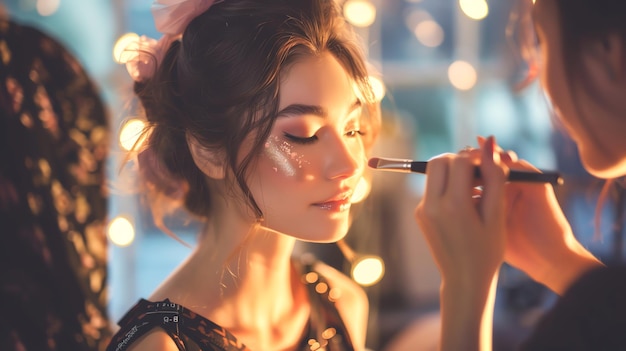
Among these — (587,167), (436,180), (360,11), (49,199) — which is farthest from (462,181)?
(360,11)

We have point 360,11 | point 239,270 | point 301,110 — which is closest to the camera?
point 301,110

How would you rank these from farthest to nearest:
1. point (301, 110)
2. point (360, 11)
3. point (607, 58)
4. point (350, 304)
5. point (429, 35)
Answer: point (429, 35) < point (360, 11) < point (350, 304) < point (301, 110) < point (607, 58)

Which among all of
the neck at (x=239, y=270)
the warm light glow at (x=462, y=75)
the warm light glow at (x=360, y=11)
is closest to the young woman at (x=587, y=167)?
the neck at (x=239, y=270)

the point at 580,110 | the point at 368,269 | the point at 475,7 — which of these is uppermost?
the point at 475,7

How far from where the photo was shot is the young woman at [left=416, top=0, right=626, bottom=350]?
2.01 ft

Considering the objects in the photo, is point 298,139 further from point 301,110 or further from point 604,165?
point 604,165

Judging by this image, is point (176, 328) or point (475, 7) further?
point (475, 7)

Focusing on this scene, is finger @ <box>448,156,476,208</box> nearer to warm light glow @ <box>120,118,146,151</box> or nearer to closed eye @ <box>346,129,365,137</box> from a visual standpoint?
closed eye @ <box>346,129,365,137</box>

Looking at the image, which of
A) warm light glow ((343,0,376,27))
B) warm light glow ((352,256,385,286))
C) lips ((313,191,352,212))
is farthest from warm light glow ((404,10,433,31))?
lips ((313,191,352,212))

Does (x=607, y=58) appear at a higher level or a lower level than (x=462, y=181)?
higher

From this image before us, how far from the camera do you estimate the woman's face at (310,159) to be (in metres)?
0.74

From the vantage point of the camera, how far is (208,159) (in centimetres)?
81

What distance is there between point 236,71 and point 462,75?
233 centimetres

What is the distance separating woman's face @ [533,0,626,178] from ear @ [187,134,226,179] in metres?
0.37
